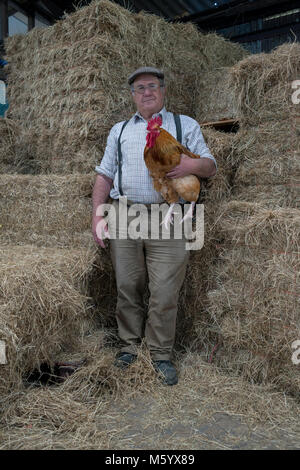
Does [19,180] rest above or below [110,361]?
above

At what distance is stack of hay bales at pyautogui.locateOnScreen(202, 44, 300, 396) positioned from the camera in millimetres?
2225

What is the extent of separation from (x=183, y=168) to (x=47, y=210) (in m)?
1.14

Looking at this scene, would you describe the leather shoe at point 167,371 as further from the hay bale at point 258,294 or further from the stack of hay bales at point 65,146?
the stack of hay bales at point 65,146

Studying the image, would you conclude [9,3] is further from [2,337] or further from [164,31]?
[2,337]

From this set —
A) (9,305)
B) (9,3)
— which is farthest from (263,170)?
(9,3)

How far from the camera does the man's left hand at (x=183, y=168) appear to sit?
230 centimetres

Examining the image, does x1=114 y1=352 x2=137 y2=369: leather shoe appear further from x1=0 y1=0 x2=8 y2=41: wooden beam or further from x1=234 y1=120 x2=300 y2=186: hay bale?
x1=0 y1=0 x2=8 y2=41: wooden beam

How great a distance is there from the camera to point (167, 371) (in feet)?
8.08

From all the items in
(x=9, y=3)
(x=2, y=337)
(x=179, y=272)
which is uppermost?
(x=9, y=3)

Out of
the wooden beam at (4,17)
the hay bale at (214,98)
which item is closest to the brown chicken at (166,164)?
the hay bale at (214,98)

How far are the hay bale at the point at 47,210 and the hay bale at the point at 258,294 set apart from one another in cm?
93

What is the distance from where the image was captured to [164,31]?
11.4ft

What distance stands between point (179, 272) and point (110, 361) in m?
0.68
